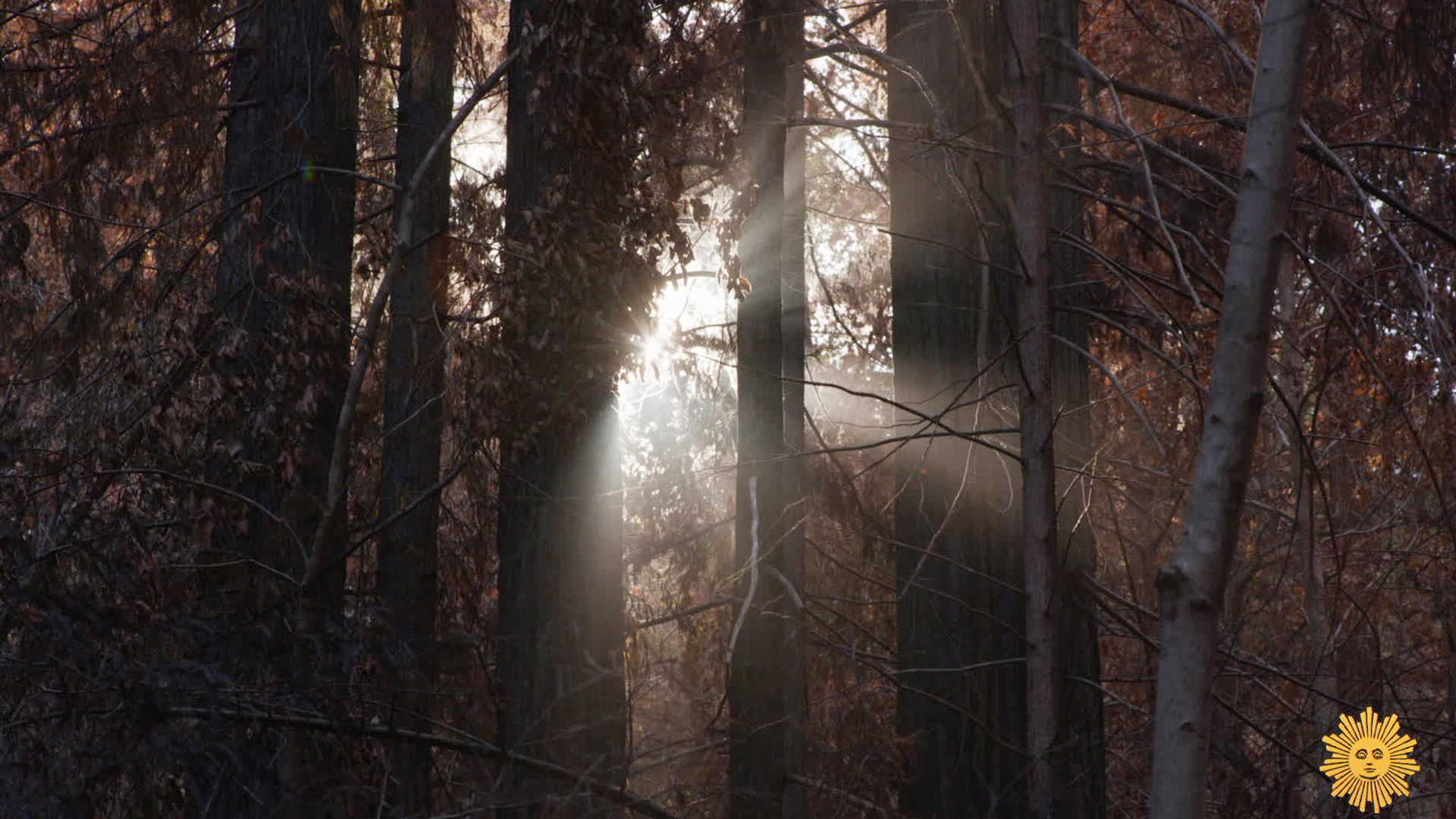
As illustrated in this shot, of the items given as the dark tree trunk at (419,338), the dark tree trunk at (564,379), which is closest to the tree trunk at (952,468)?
the dark tree trunk at (564,379)

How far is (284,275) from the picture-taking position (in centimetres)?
732

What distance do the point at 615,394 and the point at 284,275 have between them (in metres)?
2.39

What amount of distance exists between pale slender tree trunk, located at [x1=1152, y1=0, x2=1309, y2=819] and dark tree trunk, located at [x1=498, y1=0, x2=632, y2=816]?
3.10 m

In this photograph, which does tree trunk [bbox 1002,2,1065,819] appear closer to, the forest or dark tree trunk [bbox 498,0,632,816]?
the forest

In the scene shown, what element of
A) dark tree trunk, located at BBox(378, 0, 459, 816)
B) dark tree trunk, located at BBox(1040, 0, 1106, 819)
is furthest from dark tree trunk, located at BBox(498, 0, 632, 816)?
dark tree trunk, located at BBox(1040, 0, 1106, 819)

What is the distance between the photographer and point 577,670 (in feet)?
19.5

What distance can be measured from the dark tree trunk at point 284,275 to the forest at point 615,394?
0.10 feet

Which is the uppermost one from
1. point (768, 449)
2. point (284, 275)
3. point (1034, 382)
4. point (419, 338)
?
point (284, 275)

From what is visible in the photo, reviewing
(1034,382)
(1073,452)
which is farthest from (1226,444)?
(1073,452)

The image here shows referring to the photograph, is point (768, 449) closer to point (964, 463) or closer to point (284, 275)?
point (964, 463)

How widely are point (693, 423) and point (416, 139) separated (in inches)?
142

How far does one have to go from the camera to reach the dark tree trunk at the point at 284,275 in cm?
706

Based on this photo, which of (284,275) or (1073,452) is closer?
(1073,452)

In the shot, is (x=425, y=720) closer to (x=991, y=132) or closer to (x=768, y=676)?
(x=768, y=676)
